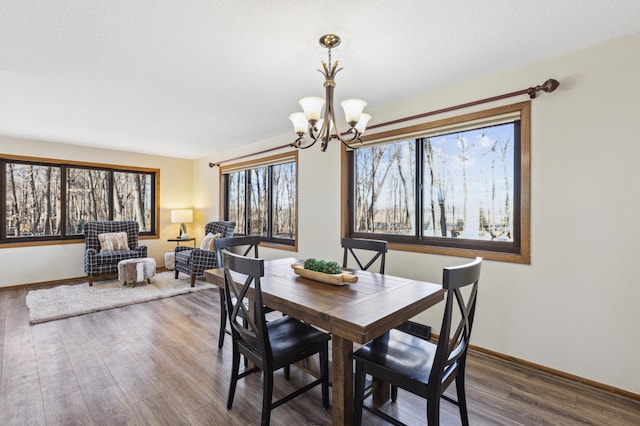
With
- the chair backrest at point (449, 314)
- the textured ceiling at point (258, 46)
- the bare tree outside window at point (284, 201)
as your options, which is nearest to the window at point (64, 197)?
the textured ceiling at point (258, 46)

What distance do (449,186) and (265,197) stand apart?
314 cm

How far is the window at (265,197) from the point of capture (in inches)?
185

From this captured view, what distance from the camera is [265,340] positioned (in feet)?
5.41

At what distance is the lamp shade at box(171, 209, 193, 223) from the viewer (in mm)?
6137

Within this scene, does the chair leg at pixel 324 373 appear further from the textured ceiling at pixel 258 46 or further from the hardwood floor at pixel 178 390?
the textured ceiling at pixel 258 46

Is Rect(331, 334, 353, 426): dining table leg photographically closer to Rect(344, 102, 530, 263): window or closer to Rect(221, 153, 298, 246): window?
Rect(344, 102, 530, 263): window

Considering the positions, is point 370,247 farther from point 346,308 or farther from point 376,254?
point 346,308

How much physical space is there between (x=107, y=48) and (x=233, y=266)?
182cm

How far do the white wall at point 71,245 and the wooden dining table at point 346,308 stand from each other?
16.3 ft

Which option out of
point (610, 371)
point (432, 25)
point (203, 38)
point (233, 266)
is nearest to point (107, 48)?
point (203, 38)

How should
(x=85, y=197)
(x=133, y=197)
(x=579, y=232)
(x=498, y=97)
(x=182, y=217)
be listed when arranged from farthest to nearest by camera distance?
(x=182, y=217) < (x=133, y=197) < (x=85, y=197) < (x=498, y=97) < (x=579, y=232)

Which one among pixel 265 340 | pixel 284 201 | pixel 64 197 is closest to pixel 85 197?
pixel 64 197

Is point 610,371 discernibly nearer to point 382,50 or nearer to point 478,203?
point 478,203

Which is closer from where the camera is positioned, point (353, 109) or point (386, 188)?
point (353, 109)
